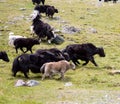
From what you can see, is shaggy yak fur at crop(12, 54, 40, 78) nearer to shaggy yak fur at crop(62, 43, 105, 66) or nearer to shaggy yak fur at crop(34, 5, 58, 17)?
shaggy yak fur at crop(62, 43, 105, 66)

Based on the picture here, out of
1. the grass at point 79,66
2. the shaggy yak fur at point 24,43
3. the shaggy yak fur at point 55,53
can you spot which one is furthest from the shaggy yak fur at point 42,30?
the shaggy yak fur at point 55,53

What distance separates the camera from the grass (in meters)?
15.5

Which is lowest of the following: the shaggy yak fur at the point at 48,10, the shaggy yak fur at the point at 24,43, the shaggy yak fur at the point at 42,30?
the shaggy yak fur at the point at 48,10

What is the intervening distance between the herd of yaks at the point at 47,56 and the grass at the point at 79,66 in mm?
414

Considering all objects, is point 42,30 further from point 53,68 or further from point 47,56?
point 53,68

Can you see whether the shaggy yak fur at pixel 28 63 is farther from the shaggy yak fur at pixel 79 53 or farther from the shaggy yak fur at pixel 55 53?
the shaggy yak fur at pixel 79 53

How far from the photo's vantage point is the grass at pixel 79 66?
15.5 meters

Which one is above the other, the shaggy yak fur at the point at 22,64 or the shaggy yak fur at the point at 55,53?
the shaggy yak fur at the point at 22,64

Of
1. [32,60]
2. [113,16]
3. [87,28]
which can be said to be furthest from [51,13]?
[32,60]

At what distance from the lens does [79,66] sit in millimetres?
22609

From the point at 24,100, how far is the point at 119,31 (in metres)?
22.1

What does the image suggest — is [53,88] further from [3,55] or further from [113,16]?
[113,16]

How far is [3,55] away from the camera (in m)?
22.0

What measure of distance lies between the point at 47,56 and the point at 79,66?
2.76 meters
